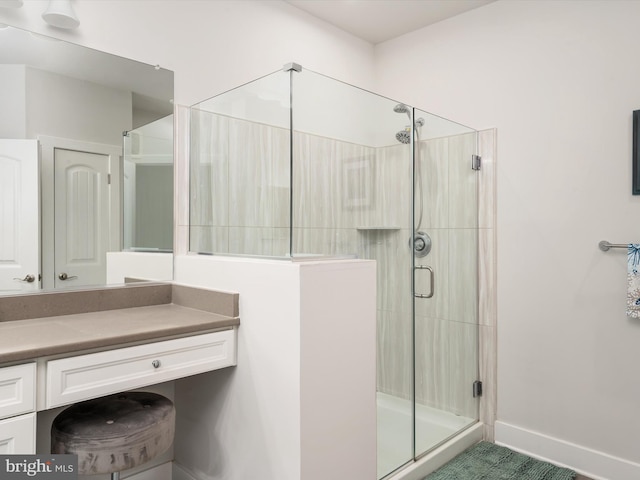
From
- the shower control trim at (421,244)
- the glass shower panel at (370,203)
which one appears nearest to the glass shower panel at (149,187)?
the glass shower panel at (370,203)

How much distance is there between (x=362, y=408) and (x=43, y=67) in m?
1.88

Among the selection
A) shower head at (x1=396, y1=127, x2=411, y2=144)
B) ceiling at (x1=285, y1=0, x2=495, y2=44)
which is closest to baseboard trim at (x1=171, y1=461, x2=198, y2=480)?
shower head at (x1=396, y1=127, x2=411, y2=144)

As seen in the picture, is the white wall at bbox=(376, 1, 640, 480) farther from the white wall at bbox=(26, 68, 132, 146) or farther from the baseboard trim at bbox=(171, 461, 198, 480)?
the white wall at bbox=(26, 68, 132, 146)

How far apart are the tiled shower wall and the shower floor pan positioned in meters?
0.06

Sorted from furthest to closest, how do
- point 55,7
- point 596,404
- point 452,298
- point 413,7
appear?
point 413,7 < point 452,298 < point 596,404 < point 55,7

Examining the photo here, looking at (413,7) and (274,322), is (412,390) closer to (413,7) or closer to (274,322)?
(274,322)

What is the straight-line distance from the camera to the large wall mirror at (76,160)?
1701 mm

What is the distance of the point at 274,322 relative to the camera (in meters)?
1.64

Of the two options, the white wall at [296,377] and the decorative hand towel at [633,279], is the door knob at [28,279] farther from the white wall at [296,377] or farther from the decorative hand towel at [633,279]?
the decorative hand towel at [633,279]

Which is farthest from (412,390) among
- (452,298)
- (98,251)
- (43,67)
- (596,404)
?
(43,67)

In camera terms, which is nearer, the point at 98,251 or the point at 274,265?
the point at 274,265

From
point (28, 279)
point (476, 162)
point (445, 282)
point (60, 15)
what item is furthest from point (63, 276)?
point (476, 162)

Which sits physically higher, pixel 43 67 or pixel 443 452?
pixel 43 67

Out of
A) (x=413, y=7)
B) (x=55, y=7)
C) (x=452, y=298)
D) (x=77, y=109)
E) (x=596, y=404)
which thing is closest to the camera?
(x=55, y=7)
